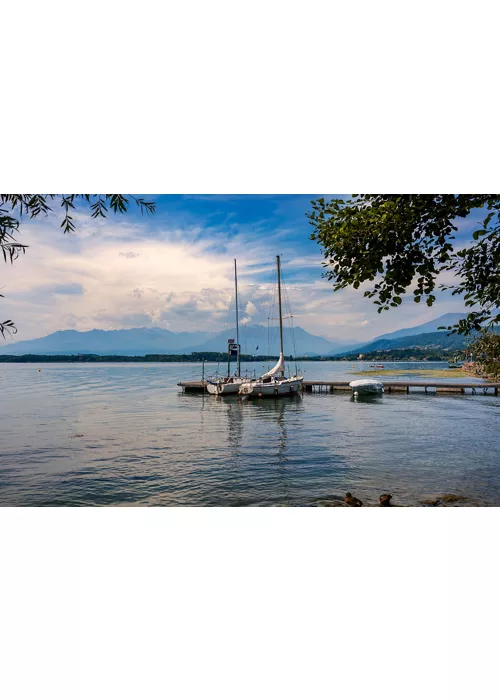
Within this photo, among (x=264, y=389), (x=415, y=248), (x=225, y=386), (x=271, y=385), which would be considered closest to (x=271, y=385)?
(x=271, y=385)

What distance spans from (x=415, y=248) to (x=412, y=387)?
74.7ft

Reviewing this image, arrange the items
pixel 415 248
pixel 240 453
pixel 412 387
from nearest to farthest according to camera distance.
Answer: pixel 415 248
pixel 240 453
pixel 412 387

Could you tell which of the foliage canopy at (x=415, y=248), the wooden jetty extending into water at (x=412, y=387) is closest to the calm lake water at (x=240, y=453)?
the foliage canopy at (x=415, y=248)

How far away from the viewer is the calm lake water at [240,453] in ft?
19.4

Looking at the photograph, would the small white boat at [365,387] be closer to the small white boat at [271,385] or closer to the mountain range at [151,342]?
the small white boat at [271,385]

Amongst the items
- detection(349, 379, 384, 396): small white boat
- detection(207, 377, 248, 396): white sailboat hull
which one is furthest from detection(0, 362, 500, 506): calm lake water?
detection(207, 377, 248, 396): white sailboat hull

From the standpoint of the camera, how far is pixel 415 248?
390cm

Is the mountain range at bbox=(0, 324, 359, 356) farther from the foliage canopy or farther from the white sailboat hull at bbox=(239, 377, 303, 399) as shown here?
the white sailboat hull at bbox=(239, 377, 303, 399)

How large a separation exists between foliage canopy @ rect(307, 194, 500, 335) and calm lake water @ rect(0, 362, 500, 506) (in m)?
2.67

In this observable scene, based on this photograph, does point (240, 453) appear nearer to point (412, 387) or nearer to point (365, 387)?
point (365, 387)
